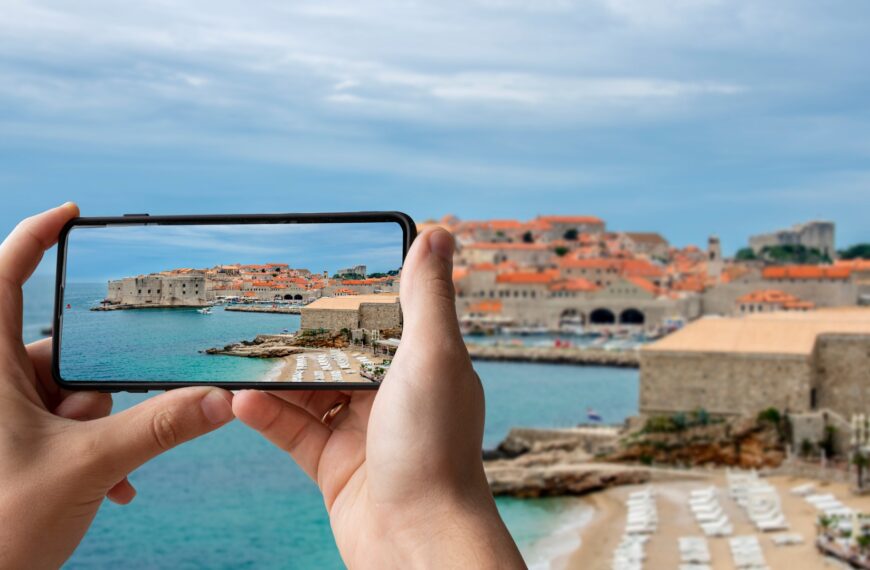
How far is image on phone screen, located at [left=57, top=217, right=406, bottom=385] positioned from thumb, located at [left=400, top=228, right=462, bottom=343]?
116 mm

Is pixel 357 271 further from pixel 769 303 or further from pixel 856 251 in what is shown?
pixel 856 251

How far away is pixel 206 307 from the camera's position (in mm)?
862

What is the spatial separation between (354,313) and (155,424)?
19 cm

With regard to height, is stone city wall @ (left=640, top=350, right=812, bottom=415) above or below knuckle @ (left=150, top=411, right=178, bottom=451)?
below

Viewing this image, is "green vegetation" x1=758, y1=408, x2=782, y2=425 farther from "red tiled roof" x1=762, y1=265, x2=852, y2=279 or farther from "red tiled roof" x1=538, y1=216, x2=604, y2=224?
"red tiled roof" x1=538, y1=216, x2=604, y2=224

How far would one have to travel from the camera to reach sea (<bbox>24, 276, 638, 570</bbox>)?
828 mm

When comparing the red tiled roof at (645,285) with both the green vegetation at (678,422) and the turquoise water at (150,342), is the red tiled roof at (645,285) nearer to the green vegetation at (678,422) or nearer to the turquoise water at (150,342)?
the green vegetation at (678,422)

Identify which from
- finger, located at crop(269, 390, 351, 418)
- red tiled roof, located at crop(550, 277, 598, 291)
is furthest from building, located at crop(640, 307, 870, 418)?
red tiled roof, located at crop(550, 277, 598, 291)

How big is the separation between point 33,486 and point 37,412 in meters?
0.06

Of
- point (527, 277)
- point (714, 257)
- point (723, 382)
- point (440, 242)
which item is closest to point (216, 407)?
point (440, 242)

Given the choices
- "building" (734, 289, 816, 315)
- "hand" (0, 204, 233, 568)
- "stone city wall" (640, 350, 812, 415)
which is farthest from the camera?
"building" (734, 289, 816, 315)

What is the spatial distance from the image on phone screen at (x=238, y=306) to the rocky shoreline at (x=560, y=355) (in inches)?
883

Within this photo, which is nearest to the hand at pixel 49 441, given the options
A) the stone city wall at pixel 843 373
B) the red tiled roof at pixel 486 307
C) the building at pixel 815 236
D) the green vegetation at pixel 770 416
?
the green vegetation at pixel 770 416

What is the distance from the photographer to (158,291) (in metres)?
0.87
